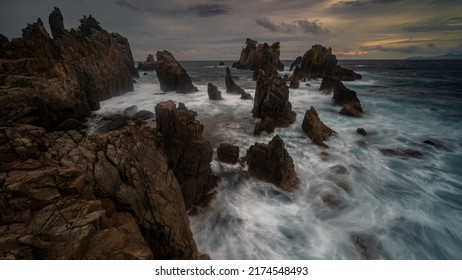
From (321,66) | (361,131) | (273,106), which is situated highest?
(321,66)

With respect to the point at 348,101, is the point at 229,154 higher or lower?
lower

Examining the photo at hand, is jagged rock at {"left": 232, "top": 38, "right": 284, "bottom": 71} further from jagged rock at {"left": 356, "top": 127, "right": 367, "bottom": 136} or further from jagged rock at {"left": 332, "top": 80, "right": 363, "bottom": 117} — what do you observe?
jagged rock at {"left": 356, "top": 127, "right": 367, "bottom": 136}

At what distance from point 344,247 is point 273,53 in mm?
91809

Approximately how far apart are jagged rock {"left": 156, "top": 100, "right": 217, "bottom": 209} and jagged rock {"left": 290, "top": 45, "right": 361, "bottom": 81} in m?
62.4

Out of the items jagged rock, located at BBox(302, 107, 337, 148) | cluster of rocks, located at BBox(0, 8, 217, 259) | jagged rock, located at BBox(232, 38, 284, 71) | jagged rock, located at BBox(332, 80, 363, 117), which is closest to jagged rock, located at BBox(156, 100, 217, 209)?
cluster of rocks, located at BBox(0, 8, 217, 259)

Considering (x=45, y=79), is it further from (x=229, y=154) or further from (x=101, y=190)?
(x=101, y=190)

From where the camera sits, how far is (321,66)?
235ft

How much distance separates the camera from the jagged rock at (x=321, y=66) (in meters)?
65.7

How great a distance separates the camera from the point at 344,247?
32.0 feet

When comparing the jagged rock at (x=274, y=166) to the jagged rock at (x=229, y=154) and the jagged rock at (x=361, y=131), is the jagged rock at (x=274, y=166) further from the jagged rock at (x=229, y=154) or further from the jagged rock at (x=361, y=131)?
the jagged rock at (x=361, y=131)

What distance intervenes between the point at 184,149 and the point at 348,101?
2578 centimetres

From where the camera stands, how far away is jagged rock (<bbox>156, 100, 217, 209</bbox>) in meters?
11.8

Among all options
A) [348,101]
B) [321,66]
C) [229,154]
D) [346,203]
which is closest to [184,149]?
[229,154]

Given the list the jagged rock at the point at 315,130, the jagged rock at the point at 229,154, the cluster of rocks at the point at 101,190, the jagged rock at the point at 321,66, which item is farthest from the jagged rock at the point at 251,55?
the cluster of rocks at the point at 101,190
